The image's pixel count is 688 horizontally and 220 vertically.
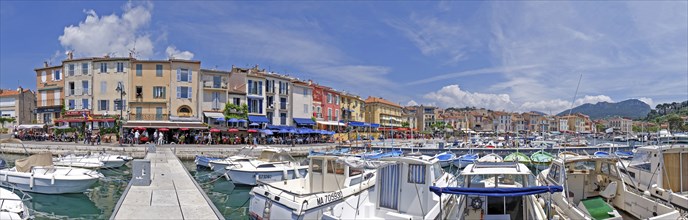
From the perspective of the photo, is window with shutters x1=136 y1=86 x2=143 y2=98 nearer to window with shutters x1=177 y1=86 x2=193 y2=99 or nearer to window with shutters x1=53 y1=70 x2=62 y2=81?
window with shutters x1=177 y1=86 x2=193 y2=99

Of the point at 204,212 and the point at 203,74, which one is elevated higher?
the point at 203,74

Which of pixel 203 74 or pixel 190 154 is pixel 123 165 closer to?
pixel 190 154

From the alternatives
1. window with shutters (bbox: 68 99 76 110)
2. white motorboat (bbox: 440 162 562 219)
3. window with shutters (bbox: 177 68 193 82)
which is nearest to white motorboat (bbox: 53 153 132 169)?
window with shutters (bbox: 177 68 193 82)

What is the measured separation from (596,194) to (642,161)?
3.23m

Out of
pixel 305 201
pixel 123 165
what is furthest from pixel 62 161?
pixel 305 201

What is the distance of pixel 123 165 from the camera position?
33.4 metres

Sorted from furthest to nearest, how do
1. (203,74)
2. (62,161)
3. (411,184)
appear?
(203,74) < (62,161) < (411,184)

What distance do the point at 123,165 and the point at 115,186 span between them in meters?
9.99

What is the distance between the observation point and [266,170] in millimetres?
25891

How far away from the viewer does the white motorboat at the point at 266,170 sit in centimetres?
2566

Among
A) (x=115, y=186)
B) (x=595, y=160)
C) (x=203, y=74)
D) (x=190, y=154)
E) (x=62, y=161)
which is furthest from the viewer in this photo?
(x=203, y=74)

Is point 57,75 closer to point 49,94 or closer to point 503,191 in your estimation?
point 49,94

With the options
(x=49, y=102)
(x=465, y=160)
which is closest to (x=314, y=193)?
(x=465, y=160)

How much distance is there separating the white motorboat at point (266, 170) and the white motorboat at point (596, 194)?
14.6 m
